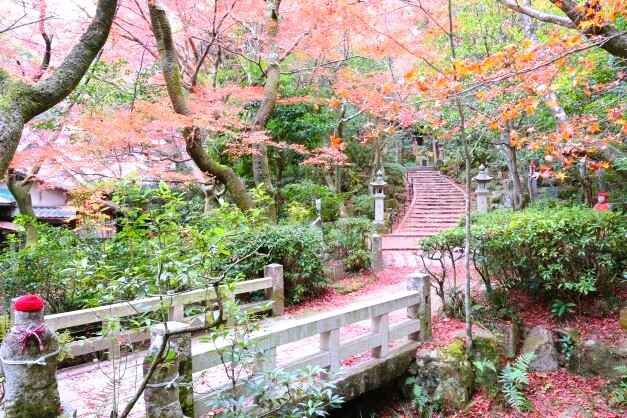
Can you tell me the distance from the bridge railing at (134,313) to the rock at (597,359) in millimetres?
4398

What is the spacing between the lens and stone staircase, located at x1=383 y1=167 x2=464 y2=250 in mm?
16641

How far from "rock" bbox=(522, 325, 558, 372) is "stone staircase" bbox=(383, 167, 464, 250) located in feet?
27.5

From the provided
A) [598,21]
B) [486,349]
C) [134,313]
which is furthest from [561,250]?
[134,313]

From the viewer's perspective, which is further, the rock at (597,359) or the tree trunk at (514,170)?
the tree trunk at (514,170)

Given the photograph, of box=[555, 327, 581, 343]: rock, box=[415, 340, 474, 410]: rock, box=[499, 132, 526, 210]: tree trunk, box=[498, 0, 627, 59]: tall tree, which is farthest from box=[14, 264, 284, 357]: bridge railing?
box=[499, 132, 526, 210]: tree trunk

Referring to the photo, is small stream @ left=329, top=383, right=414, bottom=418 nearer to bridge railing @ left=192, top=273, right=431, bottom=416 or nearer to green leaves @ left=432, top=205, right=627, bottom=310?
bridge railing @ left=192, top=273, right=431, bottom=416

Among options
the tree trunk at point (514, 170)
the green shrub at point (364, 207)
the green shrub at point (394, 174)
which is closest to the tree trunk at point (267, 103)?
the tree trunk at point (514, 170)

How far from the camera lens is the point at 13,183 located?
12375 mm

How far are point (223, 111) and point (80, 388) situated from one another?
802 centimetres

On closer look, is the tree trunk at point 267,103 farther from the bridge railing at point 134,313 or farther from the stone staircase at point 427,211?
the stone staircase at point 427,211

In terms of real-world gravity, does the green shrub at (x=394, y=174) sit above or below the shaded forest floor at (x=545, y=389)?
above

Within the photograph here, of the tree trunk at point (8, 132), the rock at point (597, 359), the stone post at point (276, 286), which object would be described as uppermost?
the tree trunk at point (8, 132)

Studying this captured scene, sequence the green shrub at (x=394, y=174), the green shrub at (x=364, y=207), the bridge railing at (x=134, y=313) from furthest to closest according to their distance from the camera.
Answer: the green shrub at (x=394, y=174), the green shrub at (x=364, y=207), the bridge railing at (x=134, y=313)

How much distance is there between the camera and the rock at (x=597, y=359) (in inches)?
230
